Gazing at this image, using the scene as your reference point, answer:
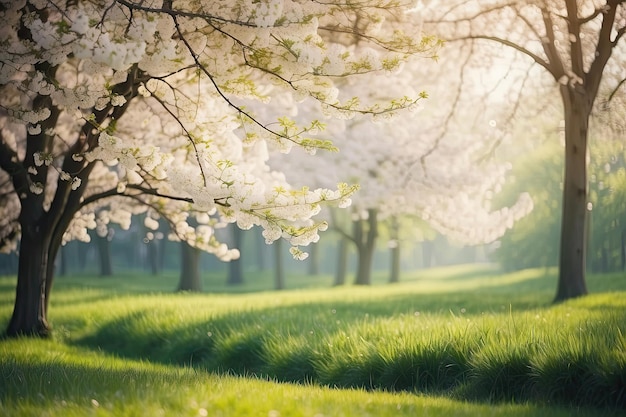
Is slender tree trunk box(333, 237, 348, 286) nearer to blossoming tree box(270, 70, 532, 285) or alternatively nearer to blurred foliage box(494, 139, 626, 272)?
blossoming tree box(270, 70, 532, 285)

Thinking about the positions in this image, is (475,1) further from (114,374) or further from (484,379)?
(114,374)

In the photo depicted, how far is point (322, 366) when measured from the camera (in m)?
8.12

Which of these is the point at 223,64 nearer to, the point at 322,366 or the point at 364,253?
the point at 322,366

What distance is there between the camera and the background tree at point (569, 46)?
42.2 feet

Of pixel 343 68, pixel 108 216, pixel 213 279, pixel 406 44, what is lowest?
pixel 213 279

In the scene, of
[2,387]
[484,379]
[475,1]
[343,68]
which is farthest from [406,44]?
[475,1]

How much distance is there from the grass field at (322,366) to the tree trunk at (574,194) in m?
0.56

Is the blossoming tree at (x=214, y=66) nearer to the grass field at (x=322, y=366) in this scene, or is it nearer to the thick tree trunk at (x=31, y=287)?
the thick tree trunk at (x=31, y=287)

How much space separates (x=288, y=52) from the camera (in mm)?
6113

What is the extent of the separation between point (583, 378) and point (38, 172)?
8.68 m

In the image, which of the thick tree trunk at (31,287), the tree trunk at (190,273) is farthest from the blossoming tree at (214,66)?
the tree trunk at (190,273)

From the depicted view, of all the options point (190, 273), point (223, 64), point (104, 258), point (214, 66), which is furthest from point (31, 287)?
point (104, 258)

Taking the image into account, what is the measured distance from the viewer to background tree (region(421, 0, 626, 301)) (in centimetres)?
1285

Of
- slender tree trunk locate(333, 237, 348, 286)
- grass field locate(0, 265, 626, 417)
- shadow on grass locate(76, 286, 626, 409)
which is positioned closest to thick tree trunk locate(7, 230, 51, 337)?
grass field locate(0, 265, 626, 417)
